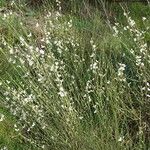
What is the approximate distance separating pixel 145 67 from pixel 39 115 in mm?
1008

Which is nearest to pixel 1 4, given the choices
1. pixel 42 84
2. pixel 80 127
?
pixel 42 84

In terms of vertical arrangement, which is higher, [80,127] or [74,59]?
[74,59]

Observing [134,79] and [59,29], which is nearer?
[134,79]

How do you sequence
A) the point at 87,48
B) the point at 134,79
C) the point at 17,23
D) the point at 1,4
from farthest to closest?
the point at 1,4 < the point at 17,23 < the point at 87,48 < the point at 134,79

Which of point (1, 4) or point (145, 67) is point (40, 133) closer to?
point (145, 67)

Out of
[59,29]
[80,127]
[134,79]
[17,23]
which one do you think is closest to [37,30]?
[17,23]

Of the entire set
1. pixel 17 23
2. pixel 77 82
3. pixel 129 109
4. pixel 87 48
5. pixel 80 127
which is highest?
pixel 17 23

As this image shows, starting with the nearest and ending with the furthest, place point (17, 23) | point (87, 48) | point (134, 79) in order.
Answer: point (134, 79) < point (87, 48) < point (17, 23)

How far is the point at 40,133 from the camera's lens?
3.79m

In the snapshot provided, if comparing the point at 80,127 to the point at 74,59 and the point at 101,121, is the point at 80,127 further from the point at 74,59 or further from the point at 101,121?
the point at 74,59

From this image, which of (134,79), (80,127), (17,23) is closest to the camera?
(80,127)

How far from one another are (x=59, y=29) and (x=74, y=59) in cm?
50

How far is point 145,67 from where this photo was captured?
4.00 m

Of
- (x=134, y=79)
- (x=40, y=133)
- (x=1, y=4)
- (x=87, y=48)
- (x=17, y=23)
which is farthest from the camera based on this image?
(x=1, y=4)
